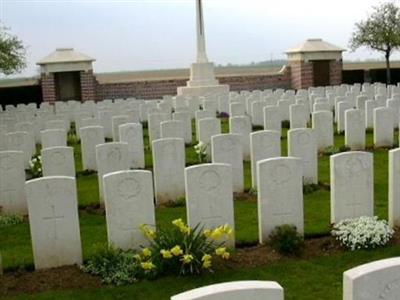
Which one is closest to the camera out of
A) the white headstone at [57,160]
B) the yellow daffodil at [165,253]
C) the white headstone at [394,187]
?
the yellow daffodil at [165,253]

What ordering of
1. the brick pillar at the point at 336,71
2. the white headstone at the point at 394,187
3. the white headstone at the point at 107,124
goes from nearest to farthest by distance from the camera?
the white headstone at the point at 394,187 < the white headstone at the point at 107,124 < the brick pillar at the point at 336,71

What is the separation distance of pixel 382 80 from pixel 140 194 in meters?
26.1

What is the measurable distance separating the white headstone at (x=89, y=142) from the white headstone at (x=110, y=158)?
7.28ft

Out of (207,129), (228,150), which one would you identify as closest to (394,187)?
(228,150)

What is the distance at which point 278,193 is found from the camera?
601cm

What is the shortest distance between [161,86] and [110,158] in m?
20.1

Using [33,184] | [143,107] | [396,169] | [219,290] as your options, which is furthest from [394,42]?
[219,290]

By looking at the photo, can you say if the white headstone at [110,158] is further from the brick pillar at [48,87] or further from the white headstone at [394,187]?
the brick pillar at [48,87]

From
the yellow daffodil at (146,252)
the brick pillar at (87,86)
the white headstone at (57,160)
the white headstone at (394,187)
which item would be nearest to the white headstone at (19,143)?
the white headstone at (57,160)

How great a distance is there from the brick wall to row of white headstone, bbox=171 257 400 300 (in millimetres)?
24834

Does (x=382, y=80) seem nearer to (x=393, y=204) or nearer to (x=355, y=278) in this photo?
(x=393, y=204)

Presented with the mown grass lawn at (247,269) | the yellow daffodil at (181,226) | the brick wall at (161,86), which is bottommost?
the mown grass lawn at (247,269)

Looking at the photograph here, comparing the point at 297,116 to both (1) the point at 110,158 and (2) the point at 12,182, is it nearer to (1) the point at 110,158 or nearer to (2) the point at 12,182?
(1) the point at 110,158

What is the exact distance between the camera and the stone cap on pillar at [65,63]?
2600 cm
